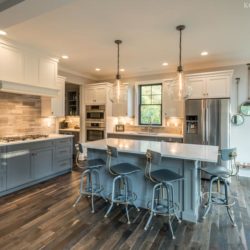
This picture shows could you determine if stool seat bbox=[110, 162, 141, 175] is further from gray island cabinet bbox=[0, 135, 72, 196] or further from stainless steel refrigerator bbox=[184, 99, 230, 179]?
stainless steel refrigerator bbox=[184, 99, 230, 179]

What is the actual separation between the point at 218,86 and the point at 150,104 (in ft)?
6.42

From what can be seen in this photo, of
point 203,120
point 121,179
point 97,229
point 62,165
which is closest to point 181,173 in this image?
point 121,179

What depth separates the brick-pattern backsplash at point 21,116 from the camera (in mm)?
4019

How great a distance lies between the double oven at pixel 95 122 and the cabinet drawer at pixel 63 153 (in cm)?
129

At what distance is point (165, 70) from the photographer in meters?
5.49

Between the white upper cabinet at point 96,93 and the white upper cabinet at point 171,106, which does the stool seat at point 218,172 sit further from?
the white upper cabinet at point 96,93

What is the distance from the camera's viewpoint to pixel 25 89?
378 centimetres

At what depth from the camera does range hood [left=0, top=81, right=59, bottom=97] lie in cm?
344

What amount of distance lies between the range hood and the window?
8.58 feet

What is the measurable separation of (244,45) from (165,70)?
216 centimetres

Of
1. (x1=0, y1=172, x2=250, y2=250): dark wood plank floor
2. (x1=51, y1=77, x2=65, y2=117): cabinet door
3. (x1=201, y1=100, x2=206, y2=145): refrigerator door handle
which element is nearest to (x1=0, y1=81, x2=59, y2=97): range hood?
(x1=51, y1=77, x2=65, y2=117): cabinet door

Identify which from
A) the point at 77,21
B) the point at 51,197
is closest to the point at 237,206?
the point at 51,197

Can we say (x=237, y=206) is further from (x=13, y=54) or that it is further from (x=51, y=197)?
(x=13, y=54)

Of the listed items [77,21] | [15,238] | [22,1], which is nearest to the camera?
[22,1]
